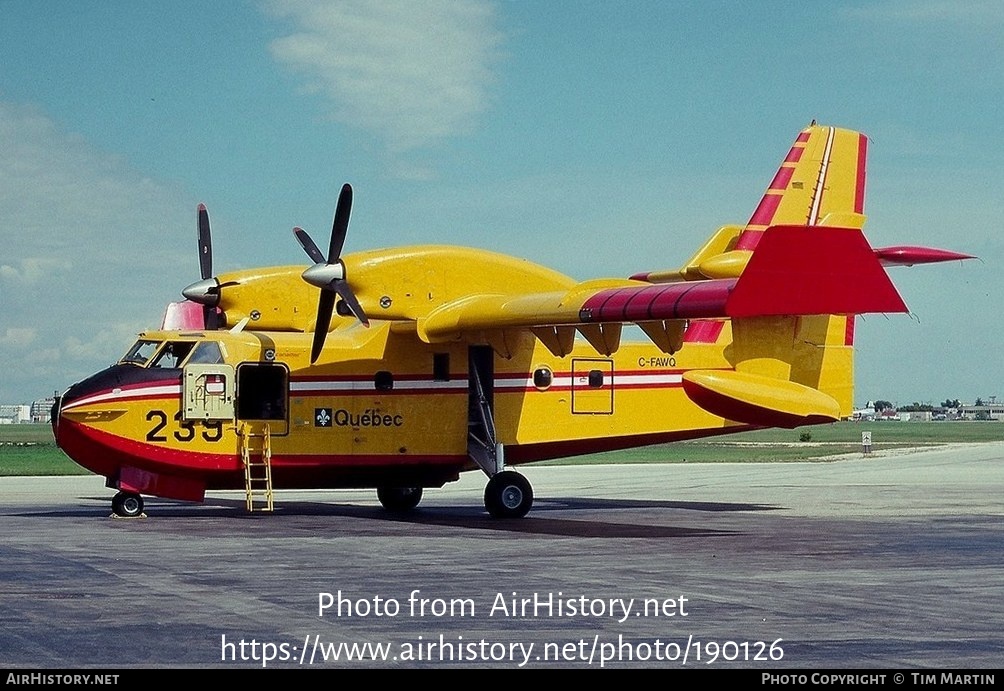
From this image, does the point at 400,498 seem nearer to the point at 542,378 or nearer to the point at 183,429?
the point at 542,378

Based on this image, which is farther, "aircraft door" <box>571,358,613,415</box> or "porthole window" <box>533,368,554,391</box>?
"aircraft door" <box>571,358,613,415</box>

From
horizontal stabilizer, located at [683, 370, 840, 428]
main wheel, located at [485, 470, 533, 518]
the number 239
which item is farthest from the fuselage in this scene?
horizontal stabilizer, located at [683, 370, 840, 428]

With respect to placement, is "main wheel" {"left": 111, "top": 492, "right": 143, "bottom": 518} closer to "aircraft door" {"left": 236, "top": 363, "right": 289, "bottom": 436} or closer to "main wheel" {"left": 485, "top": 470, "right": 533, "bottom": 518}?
"aircraft door" {"left": 236, "top": 363, "right": 289, "bottom": 436}

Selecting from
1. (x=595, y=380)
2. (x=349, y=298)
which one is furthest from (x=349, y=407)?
(x=595, y=380)

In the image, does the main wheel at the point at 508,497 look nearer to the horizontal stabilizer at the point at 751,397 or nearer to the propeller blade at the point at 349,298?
the propeller blade at the point at 349,298

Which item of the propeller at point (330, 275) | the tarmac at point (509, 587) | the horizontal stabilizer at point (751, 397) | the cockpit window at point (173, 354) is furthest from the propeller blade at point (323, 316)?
the horizontal stabilizer at point (751, 397)

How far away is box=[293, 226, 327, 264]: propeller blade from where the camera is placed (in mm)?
26295

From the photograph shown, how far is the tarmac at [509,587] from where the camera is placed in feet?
34.8

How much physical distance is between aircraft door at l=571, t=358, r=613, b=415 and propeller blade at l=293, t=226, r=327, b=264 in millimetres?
5715

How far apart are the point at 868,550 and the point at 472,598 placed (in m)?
7.89

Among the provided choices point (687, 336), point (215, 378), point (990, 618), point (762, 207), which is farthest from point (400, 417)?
point (990, 618)

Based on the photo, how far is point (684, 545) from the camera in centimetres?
2005

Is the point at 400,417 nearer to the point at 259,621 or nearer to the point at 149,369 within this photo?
the point at 149,369

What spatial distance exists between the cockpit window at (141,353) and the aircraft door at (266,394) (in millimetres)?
1760
